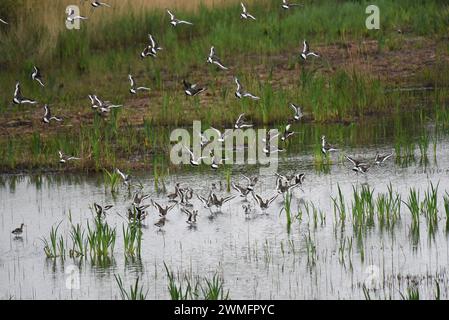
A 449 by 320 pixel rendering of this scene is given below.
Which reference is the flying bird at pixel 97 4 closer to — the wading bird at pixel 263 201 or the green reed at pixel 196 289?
the wading bird at pixel 263 201

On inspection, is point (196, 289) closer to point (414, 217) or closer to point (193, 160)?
point (414, 217)

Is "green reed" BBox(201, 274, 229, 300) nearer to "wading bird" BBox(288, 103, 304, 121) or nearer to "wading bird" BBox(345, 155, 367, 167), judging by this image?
"wading bird" BBox(345, 155, 367, 167)

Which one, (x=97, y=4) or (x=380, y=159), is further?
(x=97, y=4)

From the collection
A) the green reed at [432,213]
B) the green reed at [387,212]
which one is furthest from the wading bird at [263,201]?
the green reed at [432,213]

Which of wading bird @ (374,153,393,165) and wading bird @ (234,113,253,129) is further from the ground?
wading bird @ (234,113,253,129)

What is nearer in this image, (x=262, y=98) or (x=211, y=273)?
(x=211, y=273)

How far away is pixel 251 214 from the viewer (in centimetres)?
1409

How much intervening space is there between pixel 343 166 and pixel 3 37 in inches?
414

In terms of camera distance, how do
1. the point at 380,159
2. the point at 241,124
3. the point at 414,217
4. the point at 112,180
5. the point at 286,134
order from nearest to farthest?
the point at 414,217 → the point at 112,180 → the point at 380,159 → the point at 286,134 → the point at 241,124

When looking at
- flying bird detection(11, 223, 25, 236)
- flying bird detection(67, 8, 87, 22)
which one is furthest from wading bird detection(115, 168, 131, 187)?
flying bird detection(67, 8, 87, 22)

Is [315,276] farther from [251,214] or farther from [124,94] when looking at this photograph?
[124,94]

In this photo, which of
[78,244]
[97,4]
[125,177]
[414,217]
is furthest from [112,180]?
[97,4]

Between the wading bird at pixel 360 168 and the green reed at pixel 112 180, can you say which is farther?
the green reed at pixel 112 180
